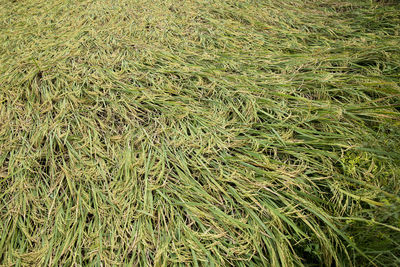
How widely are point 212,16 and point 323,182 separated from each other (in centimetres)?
173

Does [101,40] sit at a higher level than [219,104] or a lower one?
higher

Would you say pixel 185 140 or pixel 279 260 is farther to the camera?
pixel 185 140

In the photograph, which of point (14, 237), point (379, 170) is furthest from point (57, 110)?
point (379, 170)

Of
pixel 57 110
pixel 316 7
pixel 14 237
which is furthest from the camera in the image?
pixel 316 7

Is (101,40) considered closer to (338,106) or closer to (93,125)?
(93,125)

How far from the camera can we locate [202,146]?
127 centimetres

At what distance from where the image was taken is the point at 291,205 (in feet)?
3.41

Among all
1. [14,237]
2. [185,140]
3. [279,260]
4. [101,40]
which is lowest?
[279,260]

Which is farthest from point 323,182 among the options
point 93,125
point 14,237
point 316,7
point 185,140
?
point 316,7

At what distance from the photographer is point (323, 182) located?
1.12m

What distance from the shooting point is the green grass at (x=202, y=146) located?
1.00 m

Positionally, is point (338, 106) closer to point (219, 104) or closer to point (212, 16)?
point (219, 104)

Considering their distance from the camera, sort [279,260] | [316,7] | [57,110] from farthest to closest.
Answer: [316,7], [57,110], [279,260]

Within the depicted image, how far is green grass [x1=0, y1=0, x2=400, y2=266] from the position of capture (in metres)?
1.00
